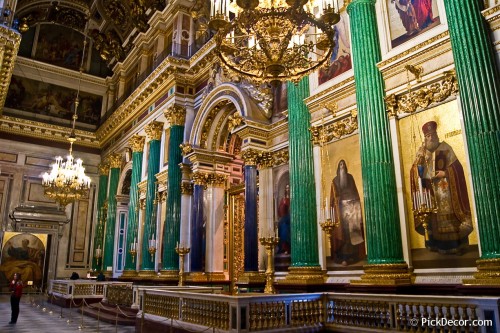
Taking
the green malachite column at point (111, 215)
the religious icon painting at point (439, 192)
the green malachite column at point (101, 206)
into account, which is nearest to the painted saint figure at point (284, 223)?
the religious icon painting at point (439, 192)

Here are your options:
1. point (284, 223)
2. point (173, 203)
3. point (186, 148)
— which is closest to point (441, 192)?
point (284, 223)

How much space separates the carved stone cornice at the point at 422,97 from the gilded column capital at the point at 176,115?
6869 millimetres

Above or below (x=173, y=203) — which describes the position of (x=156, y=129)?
above

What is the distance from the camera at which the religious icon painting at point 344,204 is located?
6.30 m

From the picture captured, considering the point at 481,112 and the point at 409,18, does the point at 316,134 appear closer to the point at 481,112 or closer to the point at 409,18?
the point at 409,18

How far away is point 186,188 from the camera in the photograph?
1096 centimetres

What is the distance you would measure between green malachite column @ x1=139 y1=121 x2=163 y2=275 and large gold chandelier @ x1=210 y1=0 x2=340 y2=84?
25.4 feet

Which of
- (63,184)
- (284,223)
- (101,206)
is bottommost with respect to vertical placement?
(284,223)

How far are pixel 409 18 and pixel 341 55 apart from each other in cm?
132

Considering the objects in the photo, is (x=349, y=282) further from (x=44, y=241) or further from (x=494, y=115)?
(x=44, y=241)

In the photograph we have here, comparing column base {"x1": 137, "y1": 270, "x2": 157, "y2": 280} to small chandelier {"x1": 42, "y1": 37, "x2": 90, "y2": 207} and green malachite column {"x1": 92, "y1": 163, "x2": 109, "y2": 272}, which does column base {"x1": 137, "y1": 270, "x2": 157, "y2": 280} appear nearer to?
small chandelier {"x1": 42, "y1": 37, "x2": 90, "y2": 207}

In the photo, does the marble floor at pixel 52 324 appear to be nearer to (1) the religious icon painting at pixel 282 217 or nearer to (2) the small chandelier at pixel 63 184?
(1) the religious icon painting at pixel 282 217

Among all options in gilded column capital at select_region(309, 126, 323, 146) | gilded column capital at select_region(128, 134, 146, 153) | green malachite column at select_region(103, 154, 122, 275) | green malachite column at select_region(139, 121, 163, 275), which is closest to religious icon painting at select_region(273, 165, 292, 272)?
gilded column capital at select_region(309, 126, 323, 146)

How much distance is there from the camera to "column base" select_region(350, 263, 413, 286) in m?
5.29
